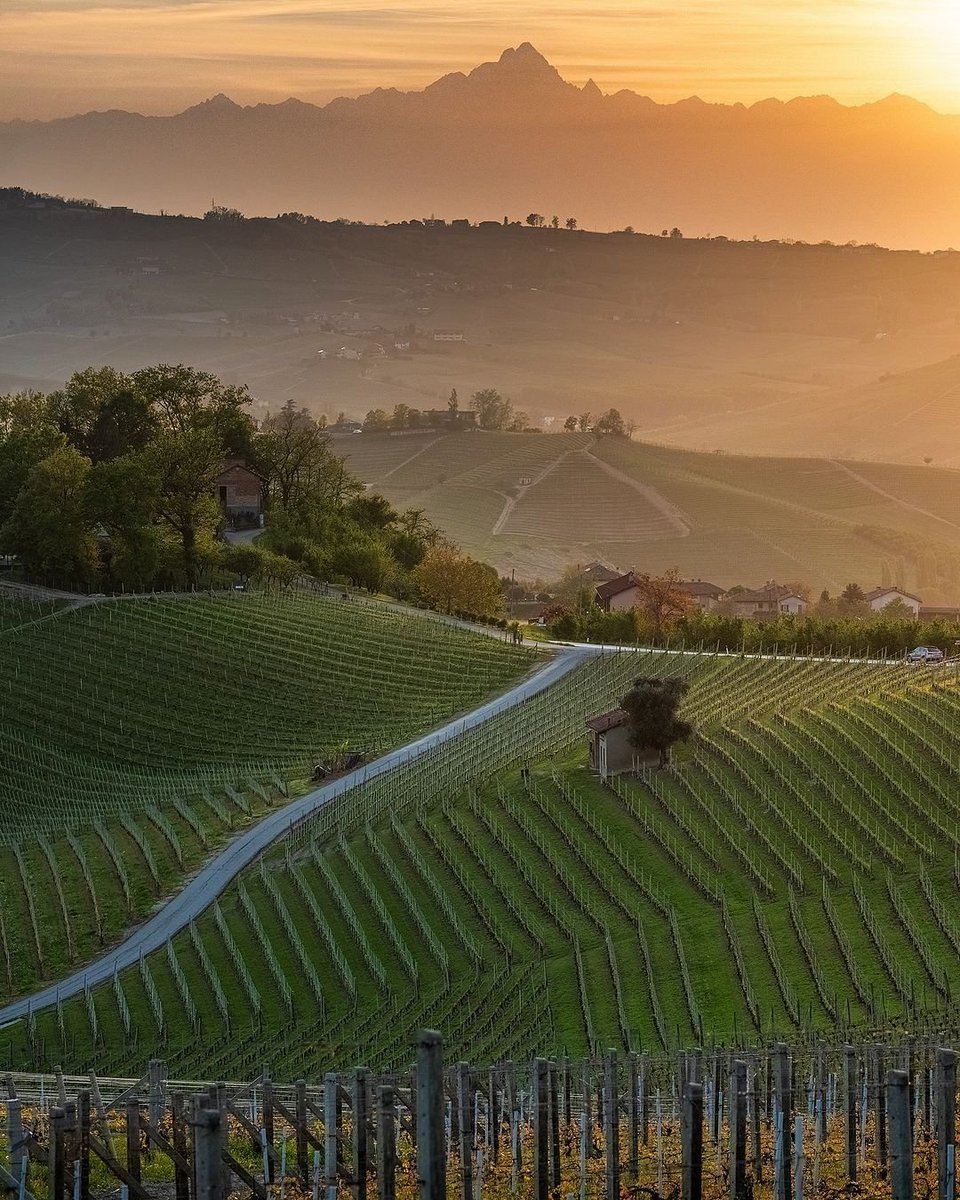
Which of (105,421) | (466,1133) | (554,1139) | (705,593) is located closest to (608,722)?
(554,1139)

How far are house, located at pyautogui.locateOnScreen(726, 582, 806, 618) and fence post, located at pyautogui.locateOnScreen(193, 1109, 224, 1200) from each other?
127m

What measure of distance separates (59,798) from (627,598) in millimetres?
53523

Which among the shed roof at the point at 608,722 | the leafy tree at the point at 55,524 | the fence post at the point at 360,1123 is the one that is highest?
the leafy tree at the point at 55,524

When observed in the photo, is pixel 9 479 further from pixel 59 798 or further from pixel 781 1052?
pixel 781 1052

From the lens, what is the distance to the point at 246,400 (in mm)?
110062

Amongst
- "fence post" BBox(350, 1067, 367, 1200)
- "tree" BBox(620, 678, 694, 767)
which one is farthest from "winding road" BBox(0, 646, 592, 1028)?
"fence post" BBox(350, 1067, 367, 1200)

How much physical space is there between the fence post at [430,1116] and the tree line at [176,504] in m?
71.0

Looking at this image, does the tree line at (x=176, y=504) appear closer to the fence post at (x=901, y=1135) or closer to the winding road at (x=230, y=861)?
the winding road at (x=230, y=861)

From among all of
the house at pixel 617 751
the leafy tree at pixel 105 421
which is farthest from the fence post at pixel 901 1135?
the leafy tree at pixel 105 421

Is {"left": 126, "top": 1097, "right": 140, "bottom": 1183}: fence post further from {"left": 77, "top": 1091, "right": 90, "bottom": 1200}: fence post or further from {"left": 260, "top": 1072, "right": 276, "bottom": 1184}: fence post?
{"left": 260, "top": 1072, "right": 276, "bottom": 1184}: fence post

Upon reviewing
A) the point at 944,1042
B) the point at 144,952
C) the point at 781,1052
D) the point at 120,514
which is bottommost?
the point at 144,952

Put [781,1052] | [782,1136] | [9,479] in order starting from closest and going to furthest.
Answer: [782,1136]
[781,1052]
[9,479]

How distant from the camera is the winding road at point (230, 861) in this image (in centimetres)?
4503

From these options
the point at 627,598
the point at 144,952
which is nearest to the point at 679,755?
the point at 144,952
